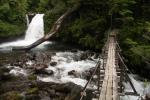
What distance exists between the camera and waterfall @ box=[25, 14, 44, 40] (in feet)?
108

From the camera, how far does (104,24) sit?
86.9 ft

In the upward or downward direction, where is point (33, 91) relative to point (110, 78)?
downward

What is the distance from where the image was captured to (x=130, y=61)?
21531 mm

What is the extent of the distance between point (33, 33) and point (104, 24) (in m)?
9.81

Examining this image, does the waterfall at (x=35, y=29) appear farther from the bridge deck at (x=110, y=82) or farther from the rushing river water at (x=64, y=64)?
the bridge deck at (x=110, y=82)

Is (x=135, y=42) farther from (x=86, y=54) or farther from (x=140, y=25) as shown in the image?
(x=86, y=54)

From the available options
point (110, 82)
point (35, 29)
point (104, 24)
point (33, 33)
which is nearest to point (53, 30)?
point (104, 24)

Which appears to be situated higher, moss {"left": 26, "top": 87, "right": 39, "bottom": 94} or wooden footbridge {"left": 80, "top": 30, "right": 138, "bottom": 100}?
wooden footbridge {"left": 80, "top": 30, "right": 138, "bottom": 100}

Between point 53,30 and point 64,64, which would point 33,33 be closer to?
point 53,30

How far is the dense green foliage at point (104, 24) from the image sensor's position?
21984 mm

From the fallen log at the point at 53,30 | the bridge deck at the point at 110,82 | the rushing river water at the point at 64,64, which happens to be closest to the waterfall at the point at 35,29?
the rushing river water at the point at 64,64

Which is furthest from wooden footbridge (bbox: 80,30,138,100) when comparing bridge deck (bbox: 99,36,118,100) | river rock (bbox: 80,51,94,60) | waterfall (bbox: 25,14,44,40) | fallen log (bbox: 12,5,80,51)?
waterfall (bbox: 25,14,44,40)

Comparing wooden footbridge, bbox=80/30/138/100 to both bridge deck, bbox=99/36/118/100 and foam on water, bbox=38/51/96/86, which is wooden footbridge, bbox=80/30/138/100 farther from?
foam on water, bbox=38/51/96/86

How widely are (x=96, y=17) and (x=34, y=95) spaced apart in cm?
1300
